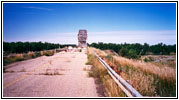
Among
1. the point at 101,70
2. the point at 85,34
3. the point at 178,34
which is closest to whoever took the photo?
the point at 178,34

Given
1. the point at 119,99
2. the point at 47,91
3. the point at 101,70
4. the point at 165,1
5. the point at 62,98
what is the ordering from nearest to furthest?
the point at 119,99 < the point at 62,98 < the point at 47,91 < the point at 165,1 < the point at 101,70

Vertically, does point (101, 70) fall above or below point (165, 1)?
below

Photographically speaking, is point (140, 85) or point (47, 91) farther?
point (47, 91)

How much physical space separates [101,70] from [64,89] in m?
3.47

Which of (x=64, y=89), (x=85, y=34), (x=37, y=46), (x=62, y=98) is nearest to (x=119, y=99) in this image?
(x=62, y=98)

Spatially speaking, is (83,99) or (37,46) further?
(37,46)

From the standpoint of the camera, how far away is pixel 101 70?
879 cm

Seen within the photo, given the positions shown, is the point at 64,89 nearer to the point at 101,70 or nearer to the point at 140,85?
the point at 140,85

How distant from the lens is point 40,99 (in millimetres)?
4715

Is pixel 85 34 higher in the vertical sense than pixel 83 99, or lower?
higher

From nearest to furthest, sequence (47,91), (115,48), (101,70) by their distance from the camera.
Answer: (47,91)
(101,70)
(115,48)

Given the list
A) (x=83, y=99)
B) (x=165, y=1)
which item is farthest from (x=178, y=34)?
(x=83, y=99)

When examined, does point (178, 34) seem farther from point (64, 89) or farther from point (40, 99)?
point (40, 99)

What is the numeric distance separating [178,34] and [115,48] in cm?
10743
